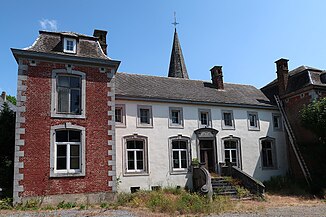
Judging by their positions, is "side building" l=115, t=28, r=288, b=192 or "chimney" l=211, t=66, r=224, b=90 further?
"chimney" l=211, t=66, r=224, b=90

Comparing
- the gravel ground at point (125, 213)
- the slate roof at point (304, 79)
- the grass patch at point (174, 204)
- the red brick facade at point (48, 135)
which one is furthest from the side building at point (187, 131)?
the gravel ground at point (125, 213)

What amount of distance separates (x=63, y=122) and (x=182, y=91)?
8.93 m

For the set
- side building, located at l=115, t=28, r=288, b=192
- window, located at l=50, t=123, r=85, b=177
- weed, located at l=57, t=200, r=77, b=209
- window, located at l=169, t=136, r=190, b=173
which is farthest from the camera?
window, located at l=169, t=136, r=190, b=173

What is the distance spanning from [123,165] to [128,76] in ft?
20.8

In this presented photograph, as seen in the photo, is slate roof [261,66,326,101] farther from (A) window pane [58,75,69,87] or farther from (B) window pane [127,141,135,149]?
(A) window pane [58,75,69,87]

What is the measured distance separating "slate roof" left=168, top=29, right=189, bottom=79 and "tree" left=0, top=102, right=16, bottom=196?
20.5 meters

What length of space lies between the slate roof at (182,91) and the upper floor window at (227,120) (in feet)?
2.24

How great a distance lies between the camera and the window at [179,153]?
17734 mm

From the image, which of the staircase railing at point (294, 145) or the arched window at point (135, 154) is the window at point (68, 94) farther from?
the staircase railing at point (294, 145)

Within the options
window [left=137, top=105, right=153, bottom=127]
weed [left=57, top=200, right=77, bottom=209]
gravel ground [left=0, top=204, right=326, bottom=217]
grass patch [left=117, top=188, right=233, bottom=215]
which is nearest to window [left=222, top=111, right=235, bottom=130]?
window [left=137, top=105, right=153, bottom=127]

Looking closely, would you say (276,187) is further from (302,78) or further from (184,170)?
(302,78)

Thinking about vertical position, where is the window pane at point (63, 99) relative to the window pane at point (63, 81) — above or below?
below

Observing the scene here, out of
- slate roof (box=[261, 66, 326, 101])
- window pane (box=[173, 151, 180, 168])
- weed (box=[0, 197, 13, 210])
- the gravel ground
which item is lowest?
the gravel ground

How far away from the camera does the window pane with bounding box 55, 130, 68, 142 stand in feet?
42.5
